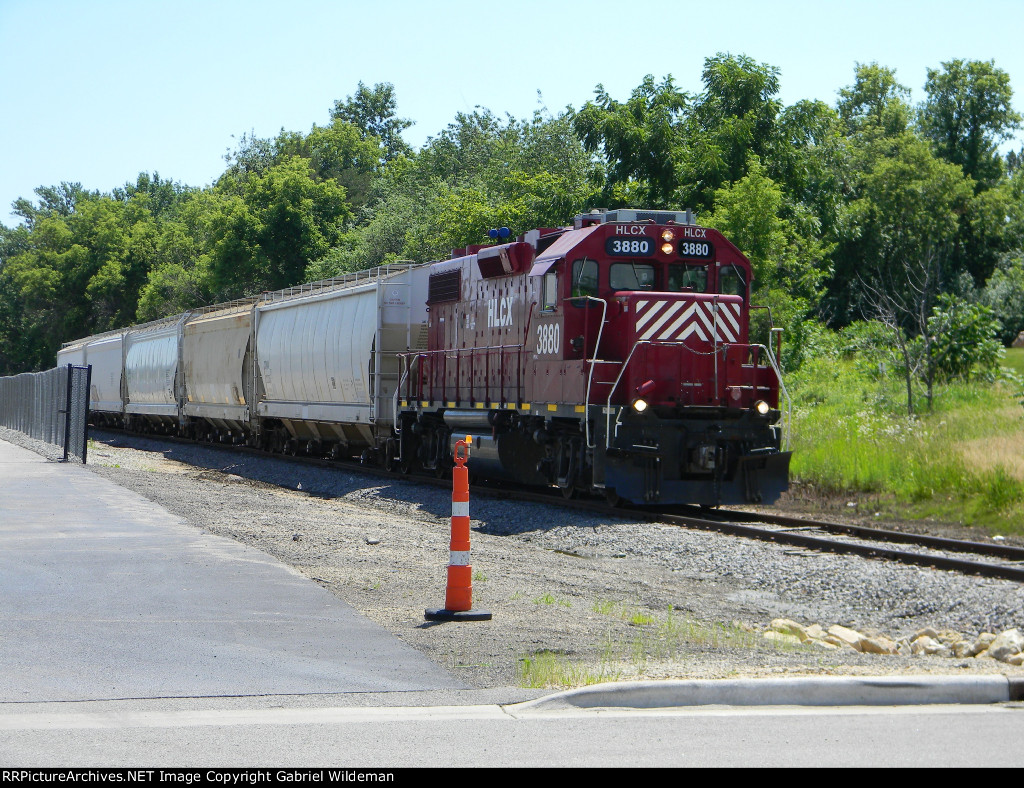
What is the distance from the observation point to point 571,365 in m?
15.2

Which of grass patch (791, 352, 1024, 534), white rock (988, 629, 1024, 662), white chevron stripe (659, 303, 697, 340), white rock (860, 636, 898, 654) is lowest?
white rock (860, 636, 898, 654)

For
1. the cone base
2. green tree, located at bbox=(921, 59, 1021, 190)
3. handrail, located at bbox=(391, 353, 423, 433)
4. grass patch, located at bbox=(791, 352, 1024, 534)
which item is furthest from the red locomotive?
green tree, located at bbox=(921, 59, 1021, 190)

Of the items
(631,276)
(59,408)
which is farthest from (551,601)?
(59,408)

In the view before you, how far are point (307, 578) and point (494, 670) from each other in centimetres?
343

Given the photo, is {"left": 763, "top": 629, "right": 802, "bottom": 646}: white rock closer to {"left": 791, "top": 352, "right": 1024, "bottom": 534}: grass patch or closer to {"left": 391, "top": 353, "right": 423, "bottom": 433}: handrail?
{"left": 791, "top": 352, "right": 1024, "bottom": 534}: grass patch

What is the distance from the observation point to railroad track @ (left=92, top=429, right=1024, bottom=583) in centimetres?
1077

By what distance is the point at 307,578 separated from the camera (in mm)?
9438

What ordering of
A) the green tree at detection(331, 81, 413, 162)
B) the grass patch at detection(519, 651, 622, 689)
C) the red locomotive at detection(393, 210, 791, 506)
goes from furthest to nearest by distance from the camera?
the green tree at detection(331, 81, 413, 162)
the red locomotive at detection(393, 210, 791, 506)
the grass patch at detection(519, 651, 622, 689)

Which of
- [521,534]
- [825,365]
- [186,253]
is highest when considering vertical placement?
[186,253]

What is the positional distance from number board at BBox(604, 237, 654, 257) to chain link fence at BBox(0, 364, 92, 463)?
42.0 feet

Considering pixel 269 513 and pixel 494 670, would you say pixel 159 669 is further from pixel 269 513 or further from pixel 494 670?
pixel 269 513

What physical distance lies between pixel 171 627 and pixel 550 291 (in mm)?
9318

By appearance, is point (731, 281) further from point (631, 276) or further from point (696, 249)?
point (631, 276)

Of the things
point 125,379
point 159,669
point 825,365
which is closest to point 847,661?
point 159,669
